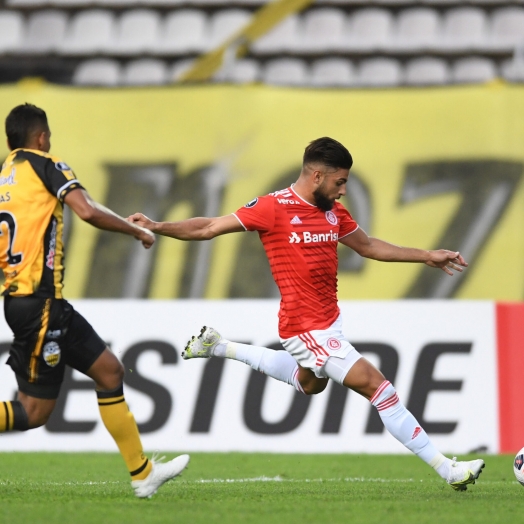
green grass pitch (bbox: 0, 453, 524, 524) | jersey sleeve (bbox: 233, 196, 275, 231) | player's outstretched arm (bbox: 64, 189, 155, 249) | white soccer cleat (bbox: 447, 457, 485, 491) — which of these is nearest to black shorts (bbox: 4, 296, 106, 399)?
player's outstretched arm (bbox: 64, 189, 155, 249)

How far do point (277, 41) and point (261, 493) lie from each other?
402 inches

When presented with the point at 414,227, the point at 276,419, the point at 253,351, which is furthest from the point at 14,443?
the point at 414,227

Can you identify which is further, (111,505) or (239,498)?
(239,498)

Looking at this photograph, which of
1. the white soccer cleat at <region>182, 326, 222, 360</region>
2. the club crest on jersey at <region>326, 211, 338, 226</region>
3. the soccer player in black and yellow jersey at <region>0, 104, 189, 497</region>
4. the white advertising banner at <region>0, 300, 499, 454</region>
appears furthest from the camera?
the white advertising banner at <region>0, 300, 499, 454</region>

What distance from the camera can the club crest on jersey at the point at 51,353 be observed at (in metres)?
5.50

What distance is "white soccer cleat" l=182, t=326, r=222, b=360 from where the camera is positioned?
7.23m

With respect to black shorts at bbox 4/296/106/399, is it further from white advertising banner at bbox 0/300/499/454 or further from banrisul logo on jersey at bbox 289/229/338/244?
white advertising banner at bbox 0/300/499/454

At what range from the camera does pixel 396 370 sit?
9625 millimetres

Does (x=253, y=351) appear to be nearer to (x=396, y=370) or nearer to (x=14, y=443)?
(x=396, y=370)

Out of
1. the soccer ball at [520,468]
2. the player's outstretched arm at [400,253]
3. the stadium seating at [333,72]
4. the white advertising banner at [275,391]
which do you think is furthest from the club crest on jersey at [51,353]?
the stadium seating at [333,72]

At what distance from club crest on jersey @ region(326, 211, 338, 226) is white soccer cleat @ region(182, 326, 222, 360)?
51.7 inches

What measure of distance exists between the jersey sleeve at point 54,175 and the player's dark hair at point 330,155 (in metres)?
1.58

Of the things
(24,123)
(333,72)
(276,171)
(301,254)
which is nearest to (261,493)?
(301,254)

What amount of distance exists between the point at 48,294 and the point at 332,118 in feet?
23.9
